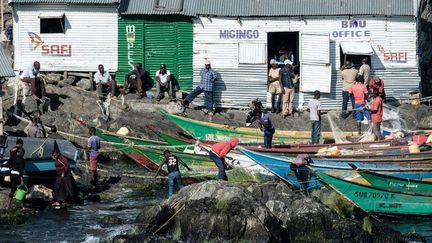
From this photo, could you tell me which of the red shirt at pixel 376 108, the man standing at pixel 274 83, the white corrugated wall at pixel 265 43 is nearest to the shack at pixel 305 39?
the white corrugated wall at pixel 265 43

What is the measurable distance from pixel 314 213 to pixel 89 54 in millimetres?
14876

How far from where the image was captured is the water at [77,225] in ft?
93.2

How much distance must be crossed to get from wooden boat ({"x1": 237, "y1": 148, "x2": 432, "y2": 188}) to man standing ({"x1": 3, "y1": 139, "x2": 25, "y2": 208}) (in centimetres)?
620

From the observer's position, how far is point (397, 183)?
99.2ft

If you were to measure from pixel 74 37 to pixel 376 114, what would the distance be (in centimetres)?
1103

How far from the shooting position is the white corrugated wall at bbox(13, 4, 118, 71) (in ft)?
132

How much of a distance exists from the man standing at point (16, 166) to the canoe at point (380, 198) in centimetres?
747

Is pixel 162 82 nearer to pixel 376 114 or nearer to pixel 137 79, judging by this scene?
pixel 137 79

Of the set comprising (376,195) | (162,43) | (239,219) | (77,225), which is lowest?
(77,225)

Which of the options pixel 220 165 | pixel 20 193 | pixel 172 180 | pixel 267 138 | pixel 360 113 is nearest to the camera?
pixel 20 193

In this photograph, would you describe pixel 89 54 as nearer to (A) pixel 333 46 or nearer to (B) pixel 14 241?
(A) pixel 333 46

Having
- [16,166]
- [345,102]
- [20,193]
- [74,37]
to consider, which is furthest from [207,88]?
[20,193]

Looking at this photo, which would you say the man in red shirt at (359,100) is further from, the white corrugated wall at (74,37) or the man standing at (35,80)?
the man standing at (35,80)

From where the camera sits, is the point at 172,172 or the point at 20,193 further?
the point at 172,172
